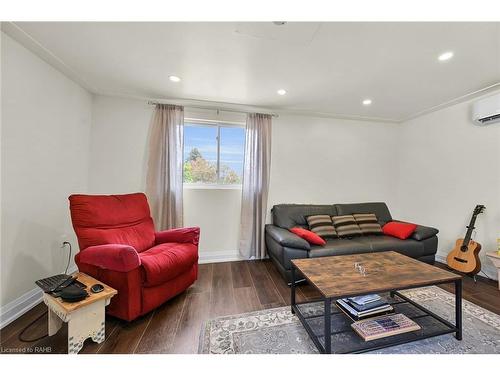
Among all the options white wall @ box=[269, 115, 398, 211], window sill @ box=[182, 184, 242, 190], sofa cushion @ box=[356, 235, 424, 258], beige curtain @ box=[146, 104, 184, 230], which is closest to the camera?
sofa cushion @ box=[356, 235, 424, 258]

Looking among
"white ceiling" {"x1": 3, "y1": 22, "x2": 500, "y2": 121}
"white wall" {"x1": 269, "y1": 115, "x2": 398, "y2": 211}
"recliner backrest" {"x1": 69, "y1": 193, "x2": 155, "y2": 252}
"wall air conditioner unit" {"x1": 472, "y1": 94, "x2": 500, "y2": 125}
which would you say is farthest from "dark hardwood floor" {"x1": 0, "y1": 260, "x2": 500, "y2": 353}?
"white ceiling" {"x1": 3, "y1": 22, "x2": 500, "y2": 121}

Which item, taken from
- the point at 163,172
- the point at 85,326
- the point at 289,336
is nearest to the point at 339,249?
the point at 289,336

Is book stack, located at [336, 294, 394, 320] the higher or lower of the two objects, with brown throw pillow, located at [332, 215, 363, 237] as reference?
lower

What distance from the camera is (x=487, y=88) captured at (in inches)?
92.4

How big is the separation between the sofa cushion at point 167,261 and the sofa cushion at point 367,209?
2297 millimetres

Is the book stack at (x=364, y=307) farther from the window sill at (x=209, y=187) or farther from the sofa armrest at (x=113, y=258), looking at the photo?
the window sill at (x=209, y=187)

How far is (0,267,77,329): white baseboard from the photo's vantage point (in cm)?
153

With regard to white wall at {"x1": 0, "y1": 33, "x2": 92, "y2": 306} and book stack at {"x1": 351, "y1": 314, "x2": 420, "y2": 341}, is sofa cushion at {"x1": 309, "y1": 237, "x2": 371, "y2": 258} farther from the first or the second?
white wall at {"x1": 0, "y1": 33, "x2": 92, "y2": 306}

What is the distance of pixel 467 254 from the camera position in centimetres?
234

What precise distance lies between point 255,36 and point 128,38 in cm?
103

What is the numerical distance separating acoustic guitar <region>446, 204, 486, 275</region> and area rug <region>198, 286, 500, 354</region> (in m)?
0.75

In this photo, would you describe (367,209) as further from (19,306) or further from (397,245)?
(19,306)

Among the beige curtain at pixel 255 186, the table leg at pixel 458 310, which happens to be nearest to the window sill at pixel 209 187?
the beige curtain at pixel 255 186
